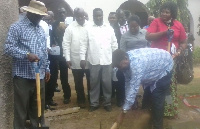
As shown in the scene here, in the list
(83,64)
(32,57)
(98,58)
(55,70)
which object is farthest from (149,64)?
(55,70)

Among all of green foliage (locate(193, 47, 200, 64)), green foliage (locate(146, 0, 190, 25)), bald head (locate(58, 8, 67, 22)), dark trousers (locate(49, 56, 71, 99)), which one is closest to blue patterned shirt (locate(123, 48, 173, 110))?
dark trousers (locate(49, 56, 71, 99))

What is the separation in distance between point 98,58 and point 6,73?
7.73ft

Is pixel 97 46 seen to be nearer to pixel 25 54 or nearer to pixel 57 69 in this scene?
pixel 57 69

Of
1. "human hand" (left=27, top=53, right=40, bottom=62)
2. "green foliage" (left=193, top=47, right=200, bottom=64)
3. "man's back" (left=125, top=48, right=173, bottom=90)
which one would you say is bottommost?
"green foliage" (left=193, top=47, right=200, bottom=64)

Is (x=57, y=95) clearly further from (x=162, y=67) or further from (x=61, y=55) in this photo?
(x=162, y=67)

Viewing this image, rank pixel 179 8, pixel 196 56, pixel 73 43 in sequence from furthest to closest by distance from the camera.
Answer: pixel 196 56
pixel 179 8
pixel 73 43

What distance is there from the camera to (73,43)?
6.28 m

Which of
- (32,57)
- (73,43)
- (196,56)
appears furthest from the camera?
(196,56)

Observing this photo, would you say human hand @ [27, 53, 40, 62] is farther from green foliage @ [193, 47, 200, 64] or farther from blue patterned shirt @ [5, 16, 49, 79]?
green foliage @ [193, 47, 200, 64]

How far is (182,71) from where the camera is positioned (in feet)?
28.7

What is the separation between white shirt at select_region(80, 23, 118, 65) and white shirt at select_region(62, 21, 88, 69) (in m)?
0.14

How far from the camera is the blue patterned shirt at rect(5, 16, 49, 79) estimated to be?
3.99m

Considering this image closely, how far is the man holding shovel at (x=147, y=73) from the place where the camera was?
4152mm

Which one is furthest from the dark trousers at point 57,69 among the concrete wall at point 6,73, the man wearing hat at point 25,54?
the concrete wall at point 6,73
